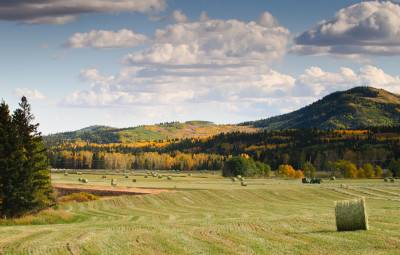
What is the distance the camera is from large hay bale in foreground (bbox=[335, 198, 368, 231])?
30.3 m

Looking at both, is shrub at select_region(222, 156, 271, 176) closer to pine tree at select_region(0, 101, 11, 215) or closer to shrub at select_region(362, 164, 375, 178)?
shrub at select_region(362, 164, 375, 178)

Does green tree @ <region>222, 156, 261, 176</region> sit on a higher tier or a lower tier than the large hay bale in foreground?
higher

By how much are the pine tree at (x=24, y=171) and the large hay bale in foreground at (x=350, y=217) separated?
35.0 meters

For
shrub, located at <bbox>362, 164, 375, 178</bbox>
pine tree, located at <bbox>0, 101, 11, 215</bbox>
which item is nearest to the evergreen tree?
pine tree, located at <bbox>0, 101, 11, 215</bbox>

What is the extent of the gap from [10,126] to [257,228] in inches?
1299

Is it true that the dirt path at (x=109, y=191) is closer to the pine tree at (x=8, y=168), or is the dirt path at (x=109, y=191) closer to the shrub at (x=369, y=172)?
the pine tree at (x=8, y=168)

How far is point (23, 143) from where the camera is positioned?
191 feet

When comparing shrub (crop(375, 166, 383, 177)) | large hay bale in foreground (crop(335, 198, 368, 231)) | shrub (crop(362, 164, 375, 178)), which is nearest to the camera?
large hay bale in foreground (crop(335, 198, 368, 231))

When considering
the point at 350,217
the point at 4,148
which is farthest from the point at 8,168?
the point at 350,217

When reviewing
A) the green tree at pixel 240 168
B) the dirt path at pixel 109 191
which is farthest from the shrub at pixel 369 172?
the dirt path at pixel 109 191

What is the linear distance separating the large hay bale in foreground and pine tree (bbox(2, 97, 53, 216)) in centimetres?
3497

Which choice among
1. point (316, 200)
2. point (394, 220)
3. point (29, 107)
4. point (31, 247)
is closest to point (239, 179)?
point (316, 200)

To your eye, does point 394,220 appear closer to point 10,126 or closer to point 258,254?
point 258,254

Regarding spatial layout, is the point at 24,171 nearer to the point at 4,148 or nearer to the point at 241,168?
the point at 4,148
